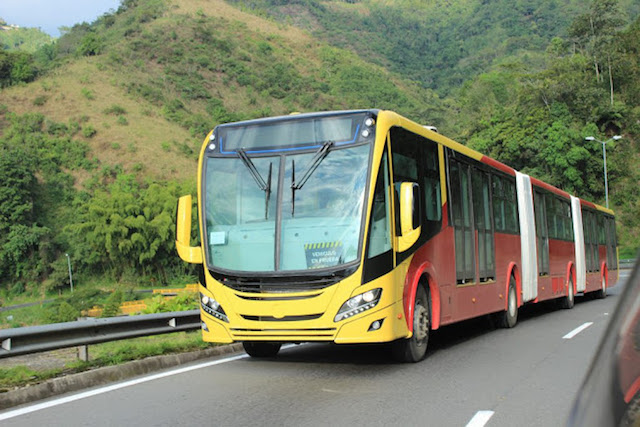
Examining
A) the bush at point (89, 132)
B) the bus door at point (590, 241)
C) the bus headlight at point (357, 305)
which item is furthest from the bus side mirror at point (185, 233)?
the bush at point (89, 132)

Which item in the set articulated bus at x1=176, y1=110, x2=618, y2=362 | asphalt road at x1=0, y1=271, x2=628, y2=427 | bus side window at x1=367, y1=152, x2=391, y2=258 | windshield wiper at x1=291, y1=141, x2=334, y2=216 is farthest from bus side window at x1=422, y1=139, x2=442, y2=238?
asphalt road at x1=0, y1=271, x2=628, y2=427

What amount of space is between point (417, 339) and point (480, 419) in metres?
3.46

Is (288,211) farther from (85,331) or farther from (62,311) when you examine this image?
(62,311)

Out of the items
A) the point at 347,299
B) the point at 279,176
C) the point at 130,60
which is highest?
the point at 130,60

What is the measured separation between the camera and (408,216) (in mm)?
9328

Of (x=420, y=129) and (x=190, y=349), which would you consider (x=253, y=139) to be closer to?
(x=420, y=129)

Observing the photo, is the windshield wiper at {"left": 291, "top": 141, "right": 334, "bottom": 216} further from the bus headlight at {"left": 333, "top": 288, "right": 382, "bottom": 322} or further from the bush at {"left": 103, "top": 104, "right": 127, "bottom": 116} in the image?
the bush at {"left": 103, "top": 104, "right": 127, "bottom": 116}

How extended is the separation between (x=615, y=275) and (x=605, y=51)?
58.4 m

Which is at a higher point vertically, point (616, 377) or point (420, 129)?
point (420, 129)

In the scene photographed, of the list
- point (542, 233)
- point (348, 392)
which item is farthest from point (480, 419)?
point (542, 233)

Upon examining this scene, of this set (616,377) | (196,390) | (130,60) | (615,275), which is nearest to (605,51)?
(615,275)

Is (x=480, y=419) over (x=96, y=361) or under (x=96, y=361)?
under

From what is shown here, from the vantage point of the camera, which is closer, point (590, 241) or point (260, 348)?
point (260, 348)

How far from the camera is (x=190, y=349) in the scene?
36.9 feet
